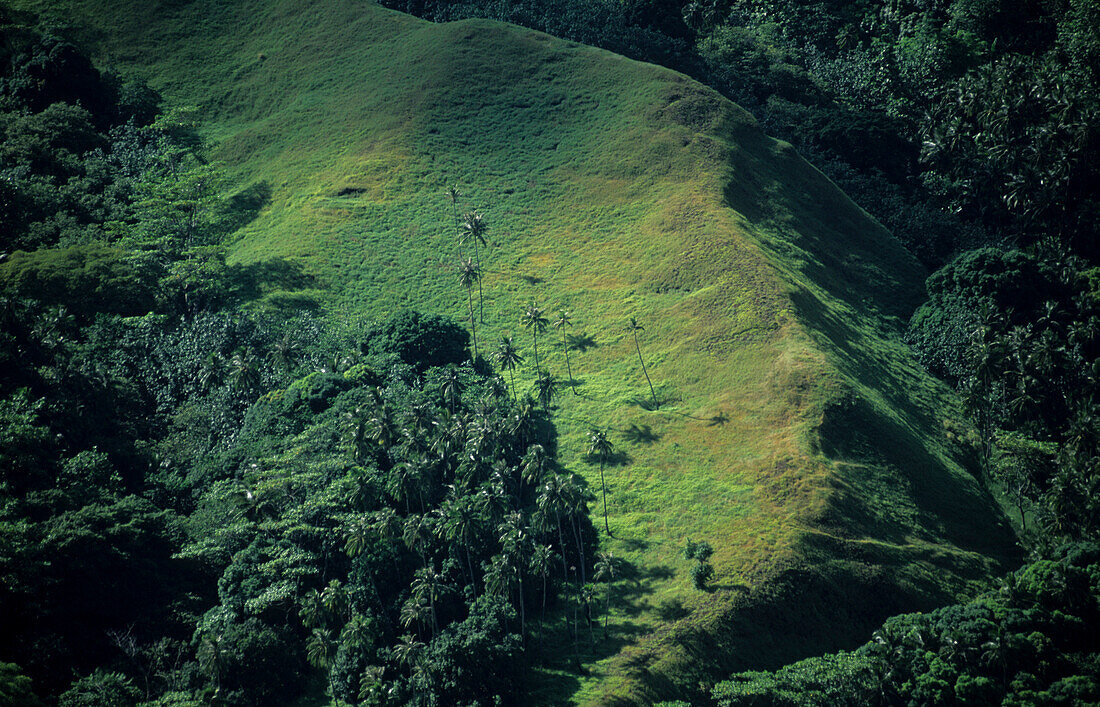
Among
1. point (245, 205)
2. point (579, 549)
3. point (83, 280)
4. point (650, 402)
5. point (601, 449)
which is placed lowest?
point (579, 549)

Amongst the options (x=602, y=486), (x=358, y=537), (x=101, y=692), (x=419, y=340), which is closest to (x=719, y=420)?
(x=602, y=486)

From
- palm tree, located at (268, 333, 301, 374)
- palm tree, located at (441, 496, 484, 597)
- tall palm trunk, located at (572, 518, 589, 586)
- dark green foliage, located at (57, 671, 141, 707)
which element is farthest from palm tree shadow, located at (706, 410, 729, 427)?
dark green foliage, located at (57, 671, 141, 707)

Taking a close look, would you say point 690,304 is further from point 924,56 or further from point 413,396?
point 924,56

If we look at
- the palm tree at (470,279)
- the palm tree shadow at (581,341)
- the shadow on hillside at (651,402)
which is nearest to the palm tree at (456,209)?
the palm tree at (470,279)

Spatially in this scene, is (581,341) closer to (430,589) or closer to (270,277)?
(270,277)

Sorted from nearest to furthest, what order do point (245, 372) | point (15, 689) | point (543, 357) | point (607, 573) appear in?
point (15, 689) → point (607, 573) → point (245, 372) → point (543, 357)

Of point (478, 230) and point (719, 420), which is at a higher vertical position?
point (478, 230)

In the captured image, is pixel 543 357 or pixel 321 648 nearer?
pixel 321 648

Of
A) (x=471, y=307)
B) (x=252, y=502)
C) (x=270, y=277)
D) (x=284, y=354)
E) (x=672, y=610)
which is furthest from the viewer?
(x=270, y=277)
